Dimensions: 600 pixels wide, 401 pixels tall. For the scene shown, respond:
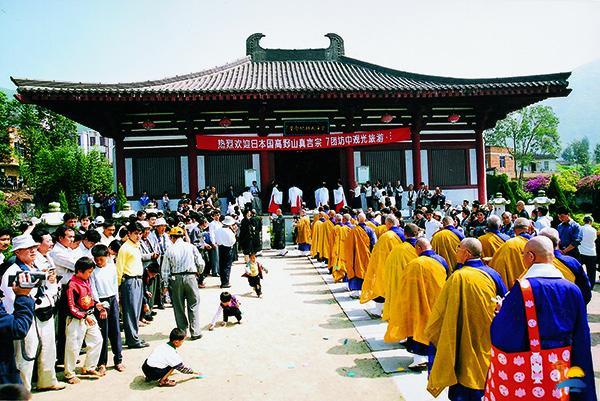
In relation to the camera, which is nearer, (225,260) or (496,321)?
(496,321)

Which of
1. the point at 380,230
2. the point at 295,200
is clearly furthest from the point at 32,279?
the point at 295,200

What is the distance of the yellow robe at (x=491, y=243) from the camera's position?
733 cm

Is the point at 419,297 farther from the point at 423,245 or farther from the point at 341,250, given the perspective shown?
the point at 341,250

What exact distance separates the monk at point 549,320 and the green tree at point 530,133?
54733 millimetres

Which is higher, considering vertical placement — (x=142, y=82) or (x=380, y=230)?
(x=142, y=82)

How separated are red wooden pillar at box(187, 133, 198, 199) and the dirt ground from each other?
9.10 m

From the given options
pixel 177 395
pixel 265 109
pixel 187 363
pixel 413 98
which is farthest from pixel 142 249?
pixel 413 98

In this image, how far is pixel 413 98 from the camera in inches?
670

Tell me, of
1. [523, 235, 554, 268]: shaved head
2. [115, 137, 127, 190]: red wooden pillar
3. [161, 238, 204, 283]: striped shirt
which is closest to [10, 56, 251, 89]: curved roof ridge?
[115, 137, 127, 190]: red wooden pillar

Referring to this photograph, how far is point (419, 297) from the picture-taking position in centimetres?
556

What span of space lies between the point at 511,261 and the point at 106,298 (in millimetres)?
5420

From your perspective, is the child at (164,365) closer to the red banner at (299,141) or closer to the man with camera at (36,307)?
the man with camera at (36,307)

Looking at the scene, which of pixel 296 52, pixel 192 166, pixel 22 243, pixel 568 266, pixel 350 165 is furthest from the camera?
pixel 296 52

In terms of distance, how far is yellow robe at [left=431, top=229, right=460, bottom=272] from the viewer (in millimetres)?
8016
